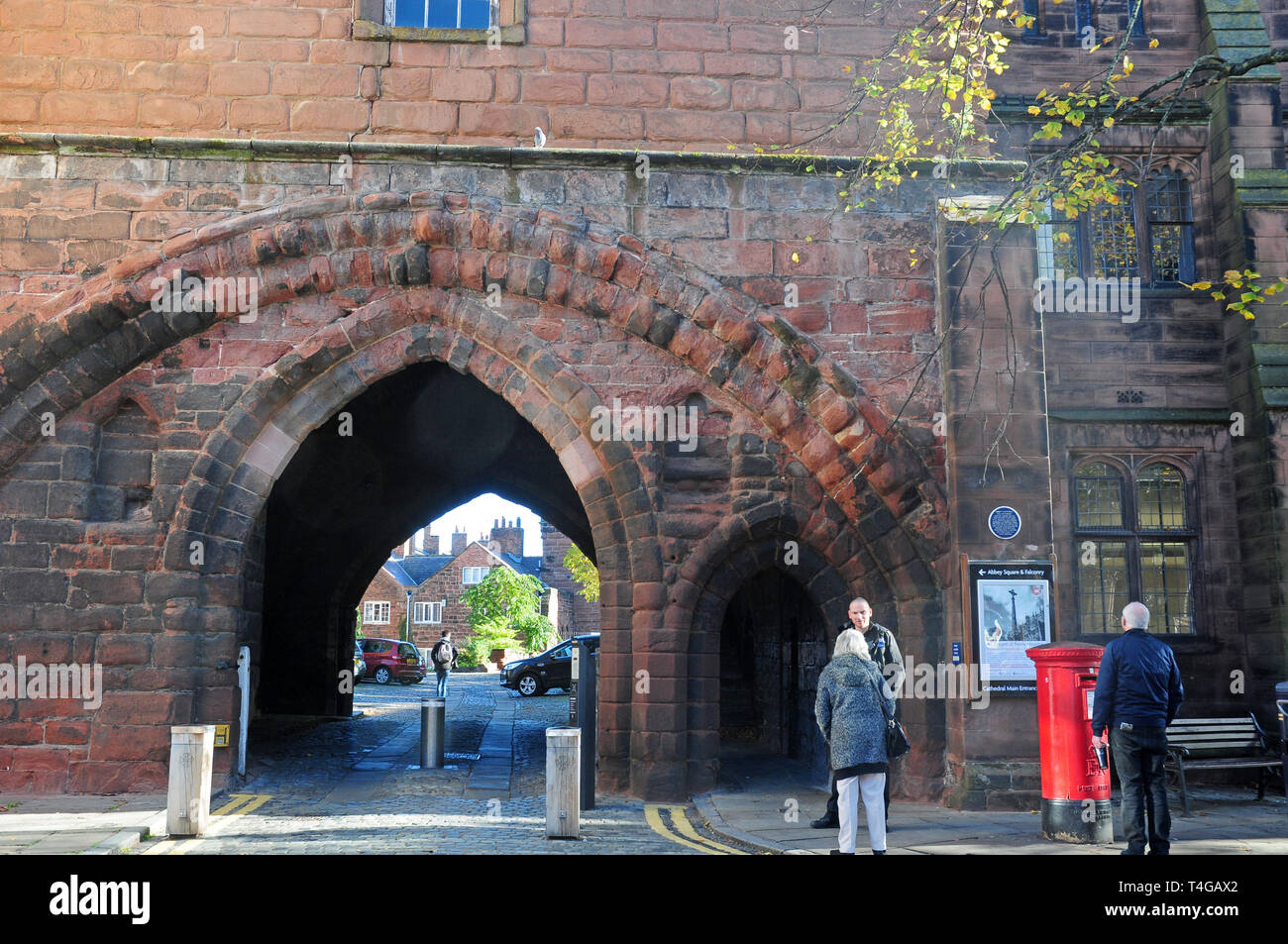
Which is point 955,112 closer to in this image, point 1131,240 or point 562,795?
point 1131,240

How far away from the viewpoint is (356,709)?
71.3 feet

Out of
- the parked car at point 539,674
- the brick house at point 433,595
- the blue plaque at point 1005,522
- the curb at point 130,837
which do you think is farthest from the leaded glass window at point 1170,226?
the brick house at point 433,595

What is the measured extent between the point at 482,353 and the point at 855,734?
5.79 metres

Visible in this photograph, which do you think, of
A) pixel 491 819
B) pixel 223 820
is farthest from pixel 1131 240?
pixel 223 820

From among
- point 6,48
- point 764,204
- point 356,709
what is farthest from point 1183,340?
point 356,709

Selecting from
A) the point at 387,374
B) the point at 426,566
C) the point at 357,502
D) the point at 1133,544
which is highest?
the point at 426,566

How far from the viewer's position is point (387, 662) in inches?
1430

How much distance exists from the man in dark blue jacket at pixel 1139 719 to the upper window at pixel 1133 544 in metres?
5.56

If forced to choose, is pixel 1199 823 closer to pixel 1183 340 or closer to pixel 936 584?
pixel 936 584

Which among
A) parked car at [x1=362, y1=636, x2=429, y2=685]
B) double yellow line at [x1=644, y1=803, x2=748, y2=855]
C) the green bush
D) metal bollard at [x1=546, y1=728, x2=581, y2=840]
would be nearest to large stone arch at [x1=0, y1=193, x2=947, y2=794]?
double yellow line at [x1=644, y1=803, x2=748, y2=855]

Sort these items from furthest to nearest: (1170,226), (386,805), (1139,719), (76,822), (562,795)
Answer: (1170,226)
(386,805)
(76,822)
(562,795)
(1139,719)

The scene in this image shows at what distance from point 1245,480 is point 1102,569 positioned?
1753mm

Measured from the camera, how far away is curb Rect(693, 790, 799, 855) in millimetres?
7754

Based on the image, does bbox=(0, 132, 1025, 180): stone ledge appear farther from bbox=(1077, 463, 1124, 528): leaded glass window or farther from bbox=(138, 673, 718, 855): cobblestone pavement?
bbox=(138, 673, 718, 855): cobblestone pavement
